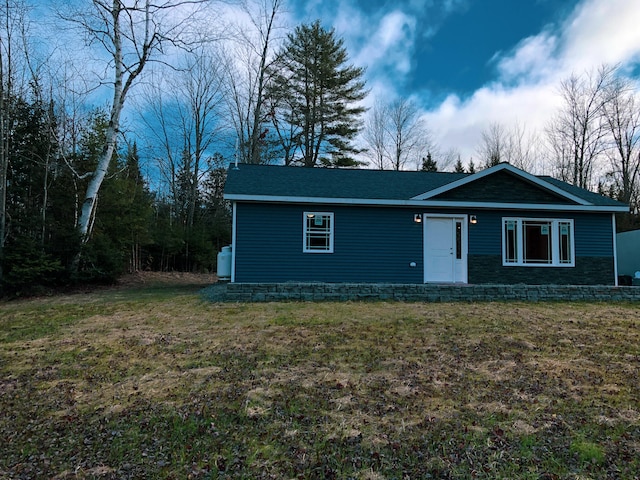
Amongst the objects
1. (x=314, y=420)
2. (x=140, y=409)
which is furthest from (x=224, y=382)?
(x=314, y=420)

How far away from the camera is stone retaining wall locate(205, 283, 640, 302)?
8219 millimetres

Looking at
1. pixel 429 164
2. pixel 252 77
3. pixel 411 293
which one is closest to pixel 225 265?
pixel 411 293

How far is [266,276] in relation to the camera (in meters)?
9.50

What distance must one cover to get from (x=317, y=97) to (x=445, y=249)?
14.1m

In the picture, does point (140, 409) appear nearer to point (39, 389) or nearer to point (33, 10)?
point (39, 389)

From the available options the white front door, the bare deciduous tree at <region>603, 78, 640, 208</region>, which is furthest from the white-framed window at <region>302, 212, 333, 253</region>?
the bare deciduous tree at <region>603, 78, 640, 208</region>

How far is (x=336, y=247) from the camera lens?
9672 mm

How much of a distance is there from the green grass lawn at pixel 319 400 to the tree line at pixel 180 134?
6761mm

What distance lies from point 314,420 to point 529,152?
25671mm

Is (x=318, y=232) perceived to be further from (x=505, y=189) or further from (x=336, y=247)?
(x=505, y=189)

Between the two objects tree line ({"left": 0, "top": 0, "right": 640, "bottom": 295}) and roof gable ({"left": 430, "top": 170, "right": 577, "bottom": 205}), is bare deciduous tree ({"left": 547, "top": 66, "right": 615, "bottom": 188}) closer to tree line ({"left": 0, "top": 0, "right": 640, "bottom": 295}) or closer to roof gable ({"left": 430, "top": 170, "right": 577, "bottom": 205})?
tree line ({"left": 0, "top": 0, "right": 640, "bottom": 295})

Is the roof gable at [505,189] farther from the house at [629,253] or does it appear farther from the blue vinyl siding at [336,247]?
the house at [629,253]

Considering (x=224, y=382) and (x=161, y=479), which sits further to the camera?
(x=224, y=382)

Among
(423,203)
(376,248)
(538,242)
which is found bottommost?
(376,248)
